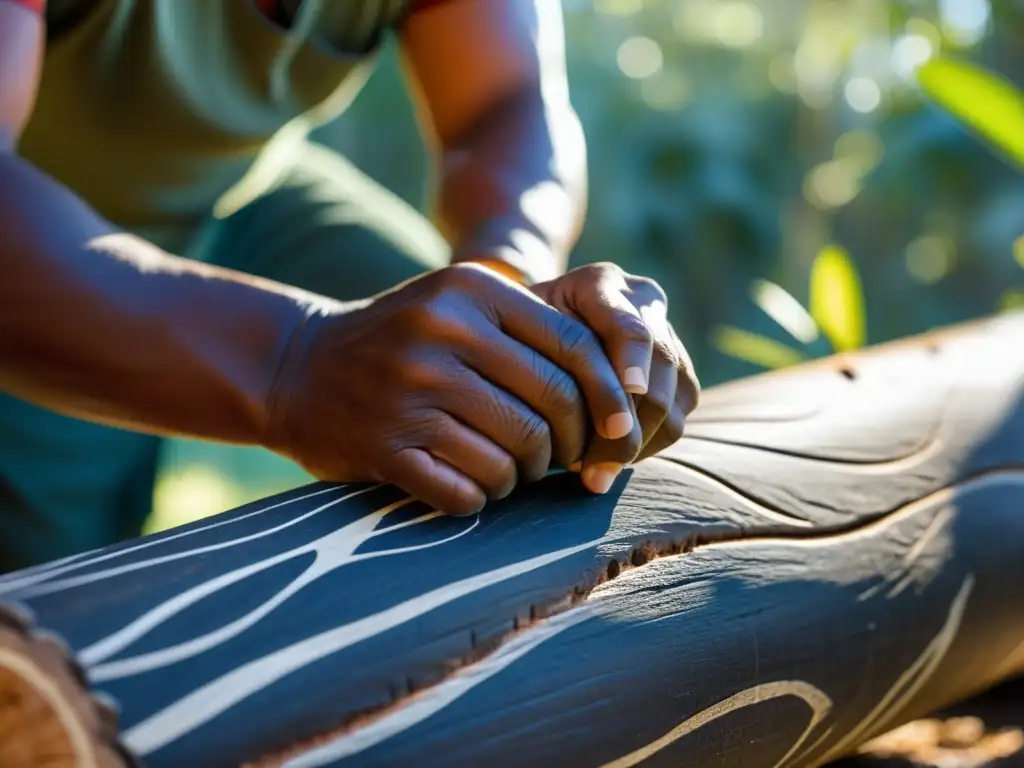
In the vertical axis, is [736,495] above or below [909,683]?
above

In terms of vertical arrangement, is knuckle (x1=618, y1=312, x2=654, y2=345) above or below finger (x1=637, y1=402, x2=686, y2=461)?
above

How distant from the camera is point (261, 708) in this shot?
0.55 meters

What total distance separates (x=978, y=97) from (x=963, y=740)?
3.36 ft

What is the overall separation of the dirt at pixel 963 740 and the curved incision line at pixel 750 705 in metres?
0.24

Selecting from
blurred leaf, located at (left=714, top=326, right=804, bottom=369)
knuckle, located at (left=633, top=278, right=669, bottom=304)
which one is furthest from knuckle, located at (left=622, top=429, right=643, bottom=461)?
blurred leaf, located at (left=714, top=326, right=804, bottom=369)

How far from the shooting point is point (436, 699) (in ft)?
1.97

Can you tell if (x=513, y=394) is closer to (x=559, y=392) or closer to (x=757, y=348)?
(x=559, y=392)

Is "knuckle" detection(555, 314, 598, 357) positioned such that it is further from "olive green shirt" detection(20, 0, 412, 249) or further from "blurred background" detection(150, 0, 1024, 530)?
"blurred background" detection(150, 0, 1024, 530)

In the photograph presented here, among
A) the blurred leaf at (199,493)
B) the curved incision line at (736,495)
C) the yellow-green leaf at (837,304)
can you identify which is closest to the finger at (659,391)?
the curved incision line at (736,495)

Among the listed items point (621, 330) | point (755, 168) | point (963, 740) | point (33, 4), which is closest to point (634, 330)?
point (621, 330)

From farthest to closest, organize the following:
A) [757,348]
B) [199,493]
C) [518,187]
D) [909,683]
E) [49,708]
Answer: [199,493]
[757,348]
[518,187]
[909,683]
[49,708]

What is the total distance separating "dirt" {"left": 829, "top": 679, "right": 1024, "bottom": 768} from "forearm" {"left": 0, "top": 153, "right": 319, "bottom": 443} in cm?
64

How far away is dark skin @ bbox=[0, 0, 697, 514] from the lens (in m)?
0.69

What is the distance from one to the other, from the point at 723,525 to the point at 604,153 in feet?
20.0
